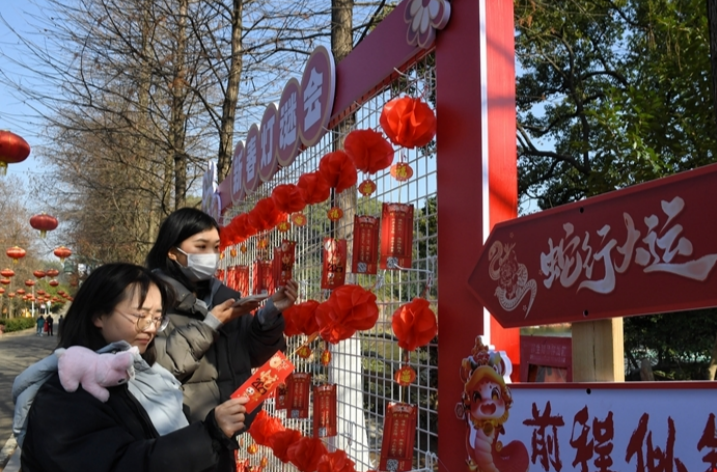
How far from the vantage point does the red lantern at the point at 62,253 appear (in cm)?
2172

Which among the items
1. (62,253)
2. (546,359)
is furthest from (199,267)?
(62,253)

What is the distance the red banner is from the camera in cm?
282

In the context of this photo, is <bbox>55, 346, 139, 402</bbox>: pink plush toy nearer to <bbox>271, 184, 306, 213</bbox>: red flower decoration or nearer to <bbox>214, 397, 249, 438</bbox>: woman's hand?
<bbox>214, 397, 249, 438</bbox>: woman's hand

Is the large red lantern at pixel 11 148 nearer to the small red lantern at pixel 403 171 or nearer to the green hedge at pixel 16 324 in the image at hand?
the small red lantern at pixel 403 171

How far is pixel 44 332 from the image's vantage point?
147 feet

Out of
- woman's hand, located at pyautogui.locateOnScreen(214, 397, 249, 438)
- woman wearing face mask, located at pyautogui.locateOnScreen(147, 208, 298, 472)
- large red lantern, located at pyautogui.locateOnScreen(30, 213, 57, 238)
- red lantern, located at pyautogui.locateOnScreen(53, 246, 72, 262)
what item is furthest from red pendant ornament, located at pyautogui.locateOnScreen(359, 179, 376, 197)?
red lantern, located at pyautogui.locateOnScreen(53, 246, 72, 262)

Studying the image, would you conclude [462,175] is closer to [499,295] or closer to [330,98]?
[499,295]

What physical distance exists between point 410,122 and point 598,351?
3.51ft

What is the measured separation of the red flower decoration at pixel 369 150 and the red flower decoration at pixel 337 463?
1191mm

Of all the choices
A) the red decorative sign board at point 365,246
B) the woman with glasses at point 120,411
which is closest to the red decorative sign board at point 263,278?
the red decorative sign board at point 365,246

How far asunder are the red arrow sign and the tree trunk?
635 cm

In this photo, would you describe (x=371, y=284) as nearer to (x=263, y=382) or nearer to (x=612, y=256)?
(x=263, y=382)

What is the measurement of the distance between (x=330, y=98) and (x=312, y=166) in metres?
0.63

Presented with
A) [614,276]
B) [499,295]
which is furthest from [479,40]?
[614,276]
